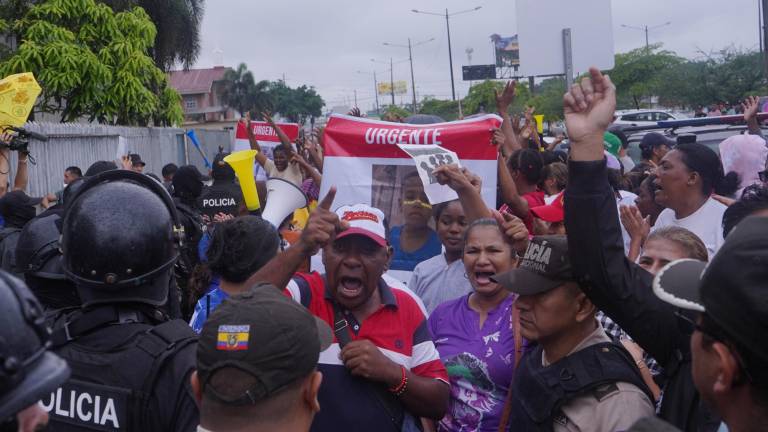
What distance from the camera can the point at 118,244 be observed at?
8.11 feet

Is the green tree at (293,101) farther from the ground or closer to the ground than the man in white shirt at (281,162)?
farther from the ground

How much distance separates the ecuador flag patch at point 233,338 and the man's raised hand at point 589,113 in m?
1.20

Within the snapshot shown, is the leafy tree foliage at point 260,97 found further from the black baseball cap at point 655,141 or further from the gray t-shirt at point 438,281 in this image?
the gray t-shirt at point 438,281

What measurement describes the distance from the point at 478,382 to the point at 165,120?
87.5 ft

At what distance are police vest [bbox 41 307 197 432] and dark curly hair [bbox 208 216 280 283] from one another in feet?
4.23

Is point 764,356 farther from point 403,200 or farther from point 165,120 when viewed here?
point 165,120

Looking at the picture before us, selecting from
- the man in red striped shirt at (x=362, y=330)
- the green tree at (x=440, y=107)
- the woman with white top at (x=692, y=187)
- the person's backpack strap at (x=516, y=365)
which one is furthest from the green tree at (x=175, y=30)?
the person's backpack strap at (x=516, y=365)

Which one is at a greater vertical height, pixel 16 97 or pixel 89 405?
pixel 16 97

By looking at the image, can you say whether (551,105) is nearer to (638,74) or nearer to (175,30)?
(638,74)

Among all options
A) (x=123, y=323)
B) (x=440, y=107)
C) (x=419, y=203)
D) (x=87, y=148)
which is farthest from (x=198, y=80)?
(x=123, y=323)

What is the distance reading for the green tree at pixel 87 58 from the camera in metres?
21.8

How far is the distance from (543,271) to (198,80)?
3921 inches

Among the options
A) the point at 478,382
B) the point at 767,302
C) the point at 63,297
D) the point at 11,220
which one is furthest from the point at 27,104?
the point at 767,302

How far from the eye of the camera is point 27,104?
805cm
